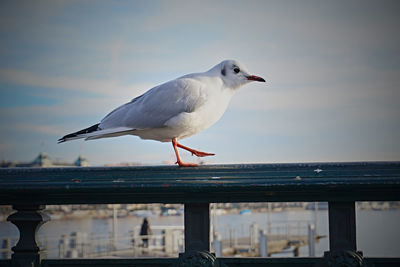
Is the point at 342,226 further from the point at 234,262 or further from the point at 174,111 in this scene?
the point at 174,111

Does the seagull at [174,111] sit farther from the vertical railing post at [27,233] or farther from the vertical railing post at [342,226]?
the vertical railing post at [342,226]

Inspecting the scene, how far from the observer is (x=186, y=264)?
1424 millimetres

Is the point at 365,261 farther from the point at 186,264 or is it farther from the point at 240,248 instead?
the point at 240,248

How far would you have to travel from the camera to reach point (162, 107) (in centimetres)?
311

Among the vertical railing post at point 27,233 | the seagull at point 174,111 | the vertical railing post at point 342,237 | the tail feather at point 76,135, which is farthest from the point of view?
the seagull at point 174,111

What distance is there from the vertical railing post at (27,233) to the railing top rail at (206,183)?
4cm

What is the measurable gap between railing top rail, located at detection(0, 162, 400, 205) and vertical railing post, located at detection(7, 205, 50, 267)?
4 cm

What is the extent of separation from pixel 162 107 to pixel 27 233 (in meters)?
1.65

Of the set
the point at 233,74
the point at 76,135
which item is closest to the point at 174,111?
the point at 233,74

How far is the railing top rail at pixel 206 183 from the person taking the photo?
1.40 m

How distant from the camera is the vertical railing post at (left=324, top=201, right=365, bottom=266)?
1.38m

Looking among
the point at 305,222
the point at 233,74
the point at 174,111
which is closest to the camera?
the point at 174,111

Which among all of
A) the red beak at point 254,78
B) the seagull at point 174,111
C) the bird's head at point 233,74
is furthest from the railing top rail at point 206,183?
the red beak at point 254,78

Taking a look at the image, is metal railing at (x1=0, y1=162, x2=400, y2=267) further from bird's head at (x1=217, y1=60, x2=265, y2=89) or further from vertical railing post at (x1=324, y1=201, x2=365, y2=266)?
bird's head at (x1=217, y1=60, x2=265, y2=89)
